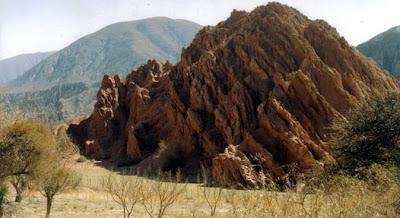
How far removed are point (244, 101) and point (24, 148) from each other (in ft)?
134

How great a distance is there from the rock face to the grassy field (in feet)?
20.3

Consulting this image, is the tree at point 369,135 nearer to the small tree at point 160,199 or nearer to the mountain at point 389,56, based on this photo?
the small tree at point 160,199

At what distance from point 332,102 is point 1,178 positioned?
4264 cm

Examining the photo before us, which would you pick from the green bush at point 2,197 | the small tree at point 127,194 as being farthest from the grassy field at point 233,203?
the green bush at point 2,197

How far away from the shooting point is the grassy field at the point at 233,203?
15.2 metres

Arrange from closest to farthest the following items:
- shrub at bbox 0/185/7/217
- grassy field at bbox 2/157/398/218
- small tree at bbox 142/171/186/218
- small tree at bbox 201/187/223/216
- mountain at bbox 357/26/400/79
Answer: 1. grassy field at bbox 2/157/398/218
2. shrub at bbox 0/185/7/217
3. small tree at bbox 142/171/186/218
4. small tree at bbox 201/187/223/216
5. mountain at bbox 357/26/400/79

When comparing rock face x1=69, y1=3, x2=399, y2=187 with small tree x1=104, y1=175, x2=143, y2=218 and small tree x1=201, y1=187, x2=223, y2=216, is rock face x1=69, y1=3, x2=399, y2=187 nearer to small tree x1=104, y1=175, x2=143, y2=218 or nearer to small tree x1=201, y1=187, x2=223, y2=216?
small tree x1=201, y1=187, x2=223, y2=216

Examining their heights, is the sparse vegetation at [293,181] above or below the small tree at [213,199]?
above

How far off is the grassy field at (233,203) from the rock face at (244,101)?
6.19m

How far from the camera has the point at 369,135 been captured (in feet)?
128

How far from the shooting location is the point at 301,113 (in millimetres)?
59844

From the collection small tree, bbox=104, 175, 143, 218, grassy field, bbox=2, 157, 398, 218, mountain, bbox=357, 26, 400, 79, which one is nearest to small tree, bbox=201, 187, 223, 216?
grassy field, bbox=2, 157, 398, 218

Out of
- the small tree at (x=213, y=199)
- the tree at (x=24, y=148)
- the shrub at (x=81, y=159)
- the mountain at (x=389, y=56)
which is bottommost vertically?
the shrub at (x=81, y=159)

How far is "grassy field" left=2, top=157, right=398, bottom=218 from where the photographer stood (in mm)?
15227
